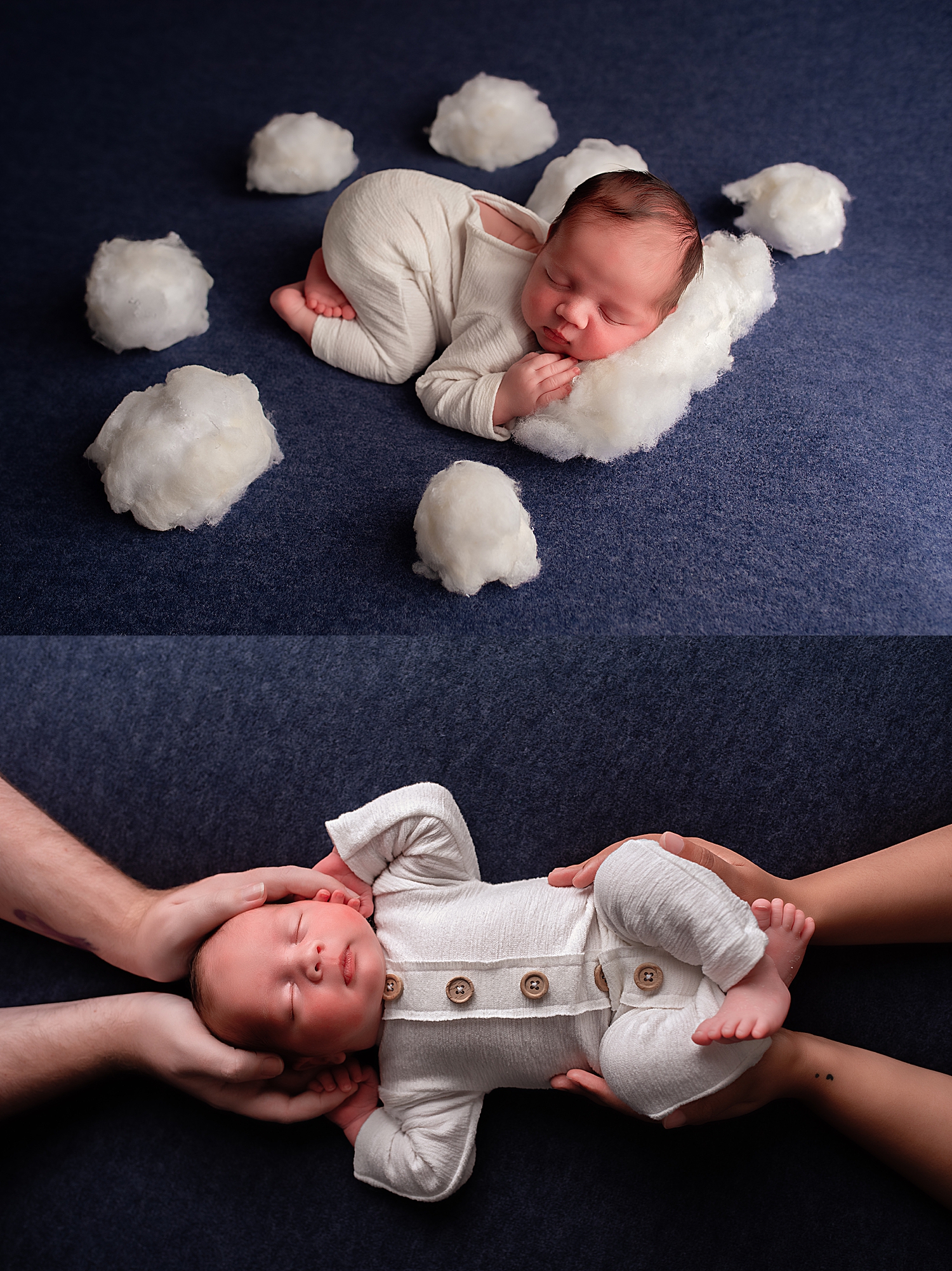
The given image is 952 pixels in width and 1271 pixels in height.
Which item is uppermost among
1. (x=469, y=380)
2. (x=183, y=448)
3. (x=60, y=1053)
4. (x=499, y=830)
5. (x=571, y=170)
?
(x=571, y=170)

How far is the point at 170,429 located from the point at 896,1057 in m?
1.33

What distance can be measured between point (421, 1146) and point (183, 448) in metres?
0.98

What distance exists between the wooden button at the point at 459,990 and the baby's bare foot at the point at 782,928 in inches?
14.5

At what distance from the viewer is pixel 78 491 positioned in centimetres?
137

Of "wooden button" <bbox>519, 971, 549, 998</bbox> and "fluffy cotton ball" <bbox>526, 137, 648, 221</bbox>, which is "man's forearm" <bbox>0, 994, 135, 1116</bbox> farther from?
"fluffy cotton ball" <bbox>526, 137, 648, 221</bbox>

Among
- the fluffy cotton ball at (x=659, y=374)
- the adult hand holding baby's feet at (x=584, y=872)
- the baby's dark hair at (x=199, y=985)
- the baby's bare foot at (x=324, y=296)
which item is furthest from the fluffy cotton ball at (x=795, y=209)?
the baby's dark hair at (x=199, y=985)

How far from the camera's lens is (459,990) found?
1.14 m

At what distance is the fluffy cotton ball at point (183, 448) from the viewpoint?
1.26m

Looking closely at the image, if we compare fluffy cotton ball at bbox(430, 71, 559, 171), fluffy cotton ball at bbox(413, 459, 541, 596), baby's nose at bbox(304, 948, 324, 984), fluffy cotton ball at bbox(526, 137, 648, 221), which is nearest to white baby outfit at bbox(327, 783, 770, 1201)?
baby's nose at bbox(304, 948, 324, 984)

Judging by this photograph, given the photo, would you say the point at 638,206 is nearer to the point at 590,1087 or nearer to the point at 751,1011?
the point at 751,1011

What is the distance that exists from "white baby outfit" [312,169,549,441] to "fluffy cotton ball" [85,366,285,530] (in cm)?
25

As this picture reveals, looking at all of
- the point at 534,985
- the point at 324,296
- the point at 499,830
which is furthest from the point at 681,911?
the point at 324,296

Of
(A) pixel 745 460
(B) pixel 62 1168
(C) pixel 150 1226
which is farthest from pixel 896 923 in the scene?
(B) pixel 62 1168

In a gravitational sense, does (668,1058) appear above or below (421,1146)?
above
